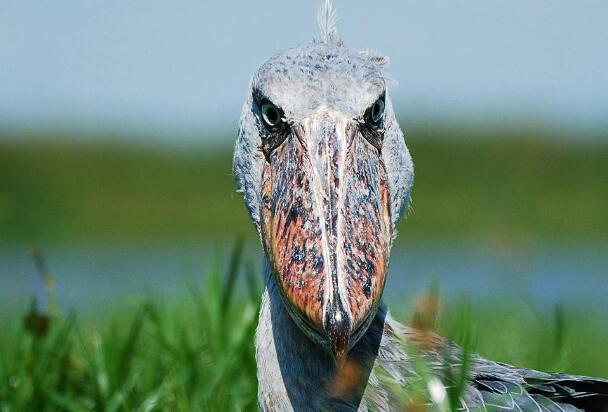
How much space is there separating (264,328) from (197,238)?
18695 mm

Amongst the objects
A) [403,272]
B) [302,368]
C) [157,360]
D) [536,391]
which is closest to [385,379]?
[302,368]

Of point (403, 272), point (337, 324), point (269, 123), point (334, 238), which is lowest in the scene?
point (403, 272)

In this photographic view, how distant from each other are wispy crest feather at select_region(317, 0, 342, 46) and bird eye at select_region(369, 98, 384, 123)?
483mm

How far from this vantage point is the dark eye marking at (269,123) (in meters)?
2.76

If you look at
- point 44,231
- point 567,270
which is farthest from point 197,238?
point 567,270

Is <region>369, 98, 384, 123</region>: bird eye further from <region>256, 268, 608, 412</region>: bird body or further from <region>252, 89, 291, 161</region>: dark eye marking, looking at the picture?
<region>256, 268, 608, 412</region>: bird body

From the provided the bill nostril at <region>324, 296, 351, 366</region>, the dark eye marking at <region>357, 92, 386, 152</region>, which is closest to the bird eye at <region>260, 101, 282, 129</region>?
the dark eye marking at <region>357, 92, 386, 152</region>

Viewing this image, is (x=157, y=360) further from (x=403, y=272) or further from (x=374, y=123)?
(x=403, y=272)

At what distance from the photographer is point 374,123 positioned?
2.77 meters

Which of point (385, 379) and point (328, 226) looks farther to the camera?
point (385, 379)

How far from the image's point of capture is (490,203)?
5.04 m

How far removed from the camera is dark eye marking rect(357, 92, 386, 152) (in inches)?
108

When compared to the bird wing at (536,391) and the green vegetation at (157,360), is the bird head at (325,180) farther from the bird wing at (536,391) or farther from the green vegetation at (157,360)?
the green vegetation at (157,360)

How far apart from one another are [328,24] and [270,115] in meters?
0.63
